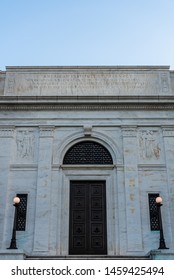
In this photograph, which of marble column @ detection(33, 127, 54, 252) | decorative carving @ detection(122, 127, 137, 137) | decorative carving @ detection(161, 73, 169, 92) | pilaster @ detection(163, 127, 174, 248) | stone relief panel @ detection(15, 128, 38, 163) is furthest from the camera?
decorative carving @ detection(161, 73, 169, 92)

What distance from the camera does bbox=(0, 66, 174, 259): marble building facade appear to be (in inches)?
651

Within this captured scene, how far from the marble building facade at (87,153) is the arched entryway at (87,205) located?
5 centimetres

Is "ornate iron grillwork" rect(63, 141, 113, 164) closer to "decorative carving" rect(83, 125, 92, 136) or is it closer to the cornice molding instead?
"decorative carving" rect(83, 125, 92, 136)

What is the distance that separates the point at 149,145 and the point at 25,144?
5987 mm

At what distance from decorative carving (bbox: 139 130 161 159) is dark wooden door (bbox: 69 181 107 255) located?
250 cm

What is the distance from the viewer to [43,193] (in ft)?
56.4

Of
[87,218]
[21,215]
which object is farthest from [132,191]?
[21,215]

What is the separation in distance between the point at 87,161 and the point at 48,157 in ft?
6.13

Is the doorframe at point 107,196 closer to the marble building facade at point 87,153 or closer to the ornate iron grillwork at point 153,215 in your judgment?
the marble building facade at point 87,153

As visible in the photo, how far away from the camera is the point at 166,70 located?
19969 millimetres

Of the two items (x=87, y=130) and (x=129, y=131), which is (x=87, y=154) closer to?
(x=87, y=130)

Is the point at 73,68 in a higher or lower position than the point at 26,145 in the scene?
higher

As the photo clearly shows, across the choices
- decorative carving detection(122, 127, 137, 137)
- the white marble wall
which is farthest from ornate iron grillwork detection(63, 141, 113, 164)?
decorative carving detection(122, 127, 137, 137)

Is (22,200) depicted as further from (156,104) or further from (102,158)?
(156,104)
